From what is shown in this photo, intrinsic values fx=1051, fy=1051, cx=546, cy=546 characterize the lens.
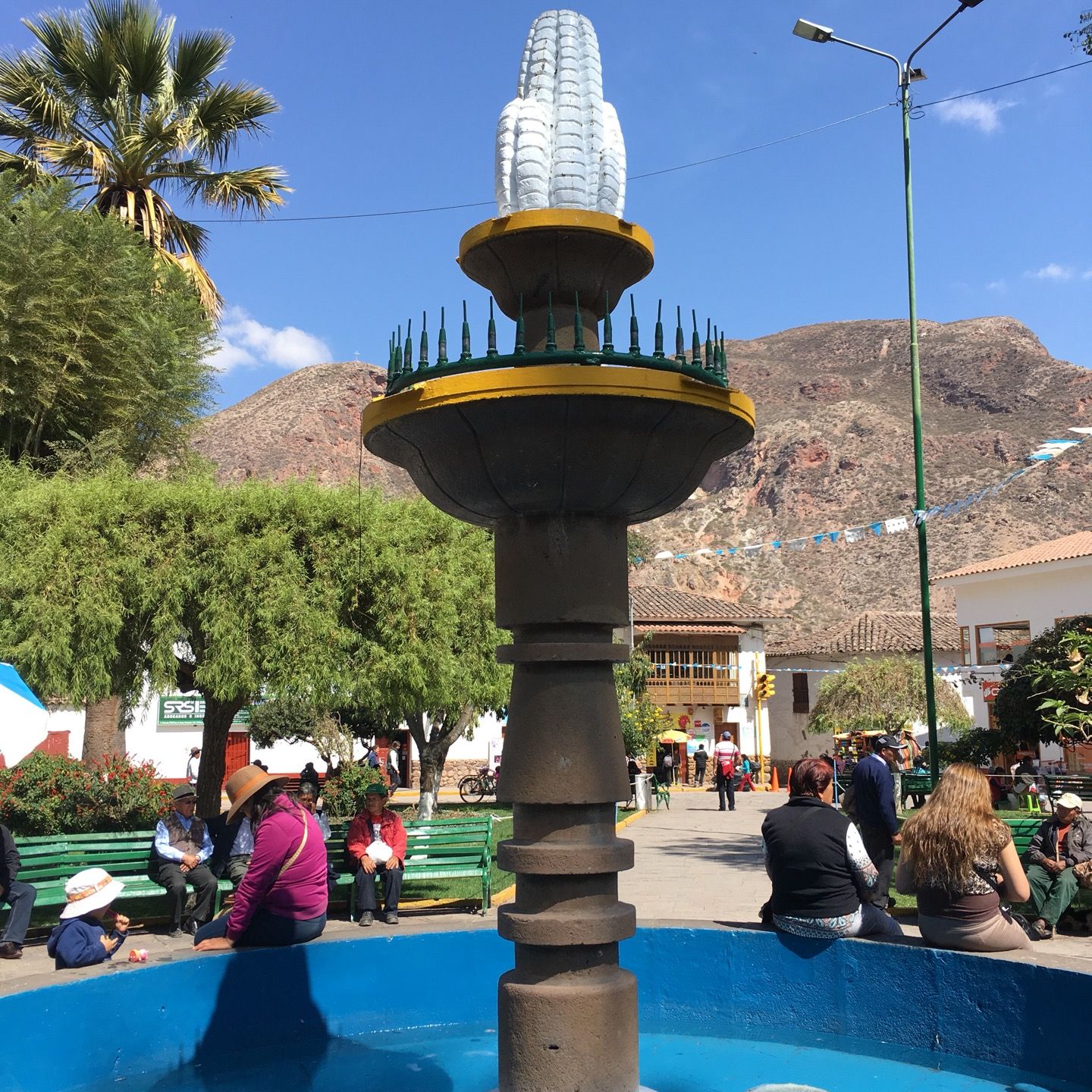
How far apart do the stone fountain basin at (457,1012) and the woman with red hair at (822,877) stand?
10 centimetres

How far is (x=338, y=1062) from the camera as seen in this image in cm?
464

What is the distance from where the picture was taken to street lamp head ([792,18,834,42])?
12.8 metres

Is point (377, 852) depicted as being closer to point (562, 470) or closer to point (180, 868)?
point (180, 868)

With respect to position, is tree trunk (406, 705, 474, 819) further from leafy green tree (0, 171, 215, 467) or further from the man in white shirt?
leafy green tree (0, 171, 215, 467)

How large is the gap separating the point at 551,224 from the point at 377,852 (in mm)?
5345

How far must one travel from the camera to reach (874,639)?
42.4 m

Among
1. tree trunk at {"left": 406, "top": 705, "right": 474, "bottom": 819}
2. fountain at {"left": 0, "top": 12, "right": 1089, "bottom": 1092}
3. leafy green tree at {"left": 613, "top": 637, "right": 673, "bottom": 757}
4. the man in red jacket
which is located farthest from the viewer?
leafy green tree at {"left": 613, "top": 637, "right": 673, "bottom": 757}

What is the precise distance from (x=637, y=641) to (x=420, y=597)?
29.3 m

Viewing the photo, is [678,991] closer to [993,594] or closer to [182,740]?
[182,740]

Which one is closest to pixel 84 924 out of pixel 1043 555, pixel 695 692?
pixel 1043 555

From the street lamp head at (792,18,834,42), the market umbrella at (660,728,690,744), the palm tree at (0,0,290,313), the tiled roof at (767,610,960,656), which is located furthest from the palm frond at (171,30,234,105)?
the tiled roof at (767,610,960,656)

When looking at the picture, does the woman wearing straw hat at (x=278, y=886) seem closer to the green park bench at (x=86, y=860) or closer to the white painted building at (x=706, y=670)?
the green park bench at (x=86, y=860)

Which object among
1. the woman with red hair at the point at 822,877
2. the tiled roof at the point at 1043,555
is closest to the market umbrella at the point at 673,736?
the tiled roof at the point at 1043,555

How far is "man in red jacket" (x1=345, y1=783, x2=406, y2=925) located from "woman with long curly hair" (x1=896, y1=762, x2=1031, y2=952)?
13.8 ft
